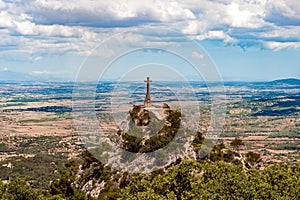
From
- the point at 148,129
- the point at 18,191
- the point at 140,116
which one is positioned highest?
the point at 140,116

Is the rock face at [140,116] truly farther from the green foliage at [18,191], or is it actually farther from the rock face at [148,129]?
the green foliage at [18,191]

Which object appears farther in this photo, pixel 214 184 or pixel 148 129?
pixel 148 129

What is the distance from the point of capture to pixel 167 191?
1256 inches

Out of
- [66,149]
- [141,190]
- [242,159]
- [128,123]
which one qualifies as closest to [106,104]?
[128,123]

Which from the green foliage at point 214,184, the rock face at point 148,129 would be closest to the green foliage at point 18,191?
the green foliage at point 214,184

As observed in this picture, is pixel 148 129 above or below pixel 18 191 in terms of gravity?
above

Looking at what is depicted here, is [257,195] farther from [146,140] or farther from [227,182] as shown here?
[146,140]

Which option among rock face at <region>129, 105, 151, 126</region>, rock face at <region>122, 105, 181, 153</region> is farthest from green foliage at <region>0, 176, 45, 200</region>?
rock face at <region>129, 105, 151, 126</region>

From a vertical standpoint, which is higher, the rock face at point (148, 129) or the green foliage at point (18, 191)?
the rock face at point (148, 129)

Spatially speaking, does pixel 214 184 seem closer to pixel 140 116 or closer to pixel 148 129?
pixel 148 129

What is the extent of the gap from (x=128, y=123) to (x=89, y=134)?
21.2 metres

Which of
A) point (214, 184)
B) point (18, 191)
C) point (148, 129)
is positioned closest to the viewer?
point (214, 184)

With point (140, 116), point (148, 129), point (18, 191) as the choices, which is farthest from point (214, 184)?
point (140, 116)

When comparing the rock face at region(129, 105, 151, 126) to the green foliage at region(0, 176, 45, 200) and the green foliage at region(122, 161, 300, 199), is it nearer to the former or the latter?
the green foliage at region(122, 161, 300, 199)
